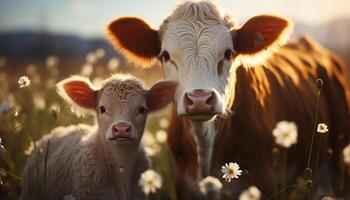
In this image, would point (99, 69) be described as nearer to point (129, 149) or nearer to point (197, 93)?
point (129, 149)

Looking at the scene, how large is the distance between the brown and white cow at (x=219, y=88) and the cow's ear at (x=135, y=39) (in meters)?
0.01

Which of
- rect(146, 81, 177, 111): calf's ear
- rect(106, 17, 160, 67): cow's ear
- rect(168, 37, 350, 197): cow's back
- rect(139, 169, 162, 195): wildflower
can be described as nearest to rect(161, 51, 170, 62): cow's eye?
rect(146, 81, 177, 111): calf's ear

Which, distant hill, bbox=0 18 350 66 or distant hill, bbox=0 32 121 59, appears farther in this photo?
distant hill, bbox=0 18 350 66

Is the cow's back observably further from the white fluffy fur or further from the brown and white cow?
the white fluffy fur

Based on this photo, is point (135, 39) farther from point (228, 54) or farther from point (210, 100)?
point (210, 100)

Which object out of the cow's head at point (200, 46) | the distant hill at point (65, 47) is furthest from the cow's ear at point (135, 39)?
the distant hill at point (65, 47)

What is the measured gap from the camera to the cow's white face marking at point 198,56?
15.9 ft

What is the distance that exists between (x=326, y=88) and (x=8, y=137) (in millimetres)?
4402

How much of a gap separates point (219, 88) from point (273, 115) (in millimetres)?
1475

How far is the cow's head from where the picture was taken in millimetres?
4590

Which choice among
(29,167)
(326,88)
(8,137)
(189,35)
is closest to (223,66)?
(189,35)

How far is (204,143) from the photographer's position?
5.60m

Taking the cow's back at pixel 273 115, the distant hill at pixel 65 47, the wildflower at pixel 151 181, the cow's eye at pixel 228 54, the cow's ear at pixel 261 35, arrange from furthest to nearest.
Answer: the distant hill at pixel 65 47 → the cow's back at pixel 273 115 → the cow's ear at pixel 261 35 → the cow's eye at pixel 228 54 → the wildflower at pixel 151 181

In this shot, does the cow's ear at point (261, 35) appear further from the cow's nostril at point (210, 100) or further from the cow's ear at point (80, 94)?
the cow's ear at point (80, 94)
